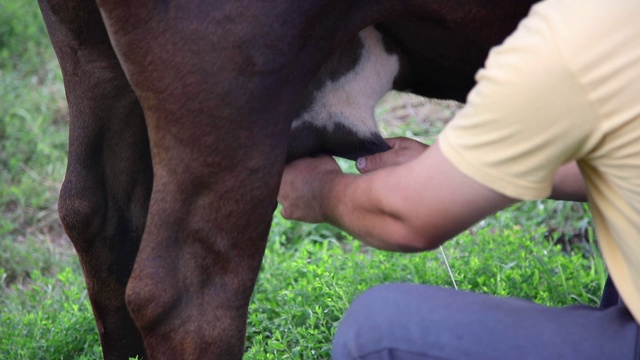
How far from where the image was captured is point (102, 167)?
8.32 feet

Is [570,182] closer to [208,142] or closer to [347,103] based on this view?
[347,103]

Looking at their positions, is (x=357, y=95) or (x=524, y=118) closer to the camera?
(x=524, y=118)

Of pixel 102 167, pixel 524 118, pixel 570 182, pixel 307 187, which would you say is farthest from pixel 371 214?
pixel 102 167

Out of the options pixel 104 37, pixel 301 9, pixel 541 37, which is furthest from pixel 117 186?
pixel 541 37

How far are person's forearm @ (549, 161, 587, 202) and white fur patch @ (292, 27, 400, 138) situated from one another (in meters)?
0.46

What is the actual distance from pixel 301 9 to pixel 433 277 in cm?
137

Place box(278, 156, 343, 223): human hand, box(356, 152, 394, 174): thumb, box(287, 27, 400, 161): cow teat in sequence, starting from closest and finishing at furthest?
box(278, 156, 343, 223): human hand
box(356, 152, 394, 174): thumb
box(287, 27, 400, 161): cow teat

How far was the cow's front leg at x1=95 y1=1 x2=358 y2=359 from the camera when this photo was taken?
1839mm

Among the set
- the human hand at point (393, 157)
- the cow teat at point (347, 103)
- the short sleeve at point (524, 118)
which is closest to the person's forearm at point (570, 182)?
the human hand at point (393, 157)

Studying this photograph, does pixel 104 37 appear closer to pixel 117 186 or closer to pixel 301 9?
pixel 117 186

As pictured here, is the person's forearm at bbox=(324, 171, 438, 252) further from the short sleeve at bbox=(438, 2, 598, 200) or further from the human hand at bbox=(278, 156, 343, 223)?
the short sleeve at bbox=(438, 2, 598, 200)

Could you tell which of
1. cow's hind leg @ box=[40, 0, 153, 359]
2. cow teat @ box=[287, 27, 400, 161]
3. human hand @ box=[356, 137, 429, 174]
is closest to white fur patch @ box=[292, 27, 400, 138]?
cow teat @ box=[287, 27, 400, 161]

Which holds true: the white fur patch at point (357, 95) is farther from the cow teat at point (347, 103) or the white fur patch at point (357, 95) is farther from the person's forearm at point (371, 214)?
the person's forearm at point (371, 214)

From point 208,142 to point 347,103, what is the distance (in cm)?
57
